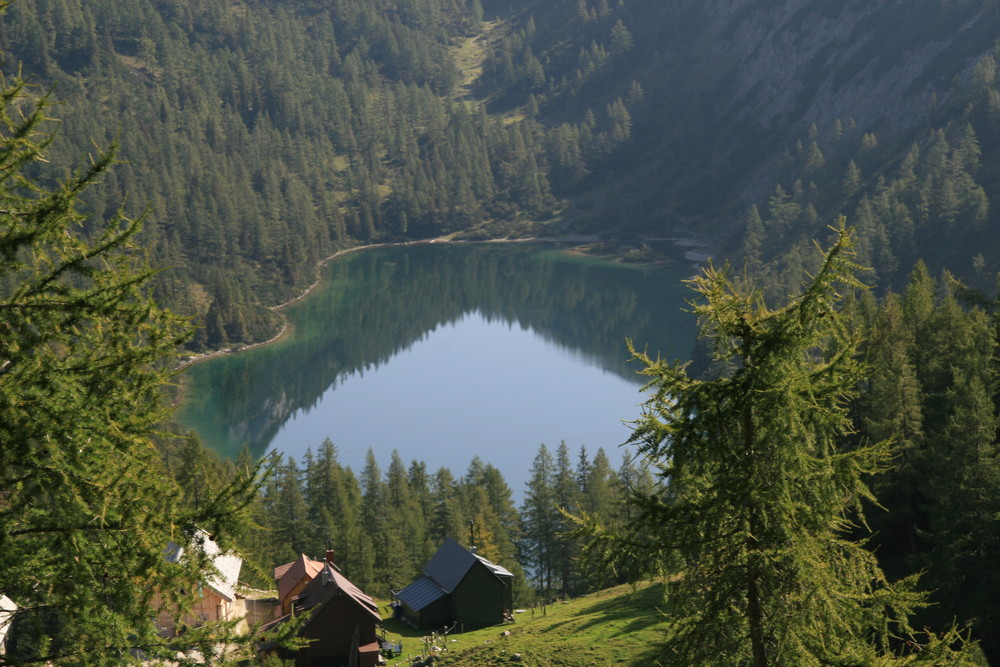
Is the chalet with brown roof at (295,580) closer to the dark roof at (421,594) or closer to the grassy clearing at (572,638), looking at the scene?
the grassy clearing at (572,638)

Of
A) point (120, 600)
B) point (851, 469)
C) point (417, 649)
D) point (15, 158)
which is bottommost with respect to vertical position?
point (417, 649)

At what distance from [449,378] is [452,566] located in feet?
289

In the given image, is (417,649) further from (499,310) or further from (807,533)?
(499,310)

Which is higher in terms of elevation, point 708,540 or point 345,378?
point 345,378

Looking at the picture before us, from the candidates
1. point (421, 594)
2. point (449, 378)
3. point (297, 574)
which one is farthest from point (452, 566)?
point (449, 378)

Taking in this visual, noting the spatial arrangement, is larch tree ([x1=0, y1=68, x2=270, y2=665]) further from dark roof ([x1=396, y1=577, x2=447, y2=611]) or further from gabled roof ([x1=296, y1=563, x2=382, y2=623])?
dark roof ([x1=396, y1=577, x2=447, y2=611])

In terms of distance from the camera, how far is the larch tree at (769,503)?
38.5 feet

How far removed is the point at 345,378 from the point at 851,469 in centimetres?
14465

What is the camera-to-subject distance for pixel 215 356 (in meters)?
164

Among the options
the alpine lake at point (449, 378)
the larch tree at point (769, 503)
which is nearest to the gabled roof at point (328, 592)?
the larch tree at point (769, 503)

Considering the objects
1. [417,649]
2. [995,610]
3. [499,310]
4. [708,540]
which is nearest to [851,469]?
[708,540]

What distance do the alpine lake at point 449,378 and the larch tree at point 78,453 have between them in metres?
84.4

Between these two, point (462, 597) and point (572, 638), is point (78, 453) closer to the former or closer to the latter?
point (572, 638)

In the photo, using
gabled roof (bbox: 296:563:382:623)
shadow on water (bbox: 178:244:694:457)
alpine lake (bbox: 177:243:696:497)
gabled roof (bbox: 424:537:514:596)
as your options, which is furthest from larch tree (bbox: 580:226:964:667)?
shadow on water (bbox: 178:244:694:457)
